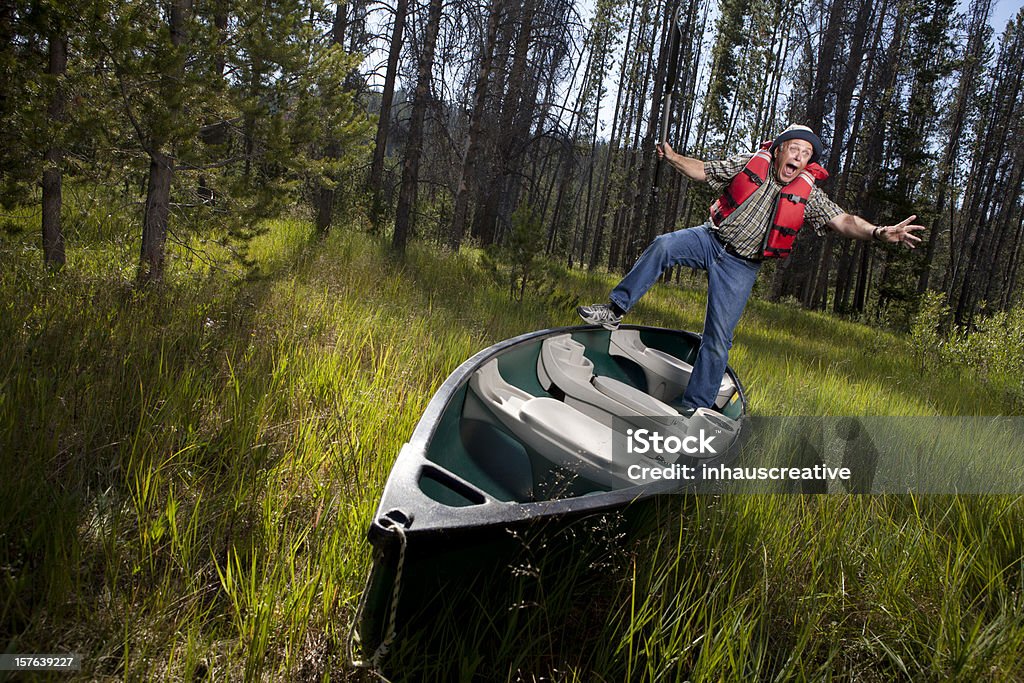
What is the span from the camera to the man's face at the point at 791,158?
3.64 m

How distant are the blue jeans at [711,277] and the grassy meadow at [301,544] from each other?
1276 millimetres

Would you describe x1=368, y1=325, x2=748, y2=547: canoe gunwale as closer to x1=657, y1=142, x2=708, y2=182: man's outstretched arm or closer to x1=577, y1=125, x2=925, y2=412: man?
x1=577, y1=125, x2=925, y2=412: man

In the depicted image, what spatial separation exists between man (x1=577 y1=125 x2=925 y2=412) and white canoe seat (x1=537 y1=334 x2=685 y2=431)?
0.36m

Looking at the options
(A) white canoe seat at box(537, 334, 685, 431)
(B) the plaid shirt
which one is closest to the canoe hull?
(A) white canoe seat at box(537, 334, 685, 431)

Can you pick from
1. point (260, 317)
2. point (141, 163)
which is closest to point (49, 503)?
point (260, 317)

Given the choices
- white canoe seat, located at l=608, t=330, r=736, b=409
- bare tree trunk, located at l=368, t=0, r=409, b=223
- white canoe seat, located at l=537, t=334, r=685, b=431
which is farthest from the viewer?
bare tree trunk, located at l=368, t=0, r=409, b=223

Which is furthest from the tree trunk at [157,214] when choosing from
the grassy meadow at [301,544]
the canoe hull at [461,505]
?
the canoe hull at [461,505]

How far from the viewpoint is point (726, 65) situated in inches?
912

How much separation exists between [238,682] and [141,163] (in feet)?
12.8

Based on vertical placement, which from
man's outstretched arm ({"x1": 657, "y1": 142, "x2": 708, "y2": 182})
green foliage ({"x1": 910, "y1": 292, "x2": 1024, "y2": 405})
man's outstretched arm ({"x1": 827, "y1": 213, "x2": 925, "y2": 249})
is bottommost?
green foliage ({"x1": 910, "y1": 292, "x2": 1024, "y2": 405})

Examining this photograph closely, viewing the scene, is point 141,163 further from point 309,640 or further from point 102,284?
point 309,640

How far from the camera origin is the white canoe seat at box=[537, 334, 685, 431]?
330 cm

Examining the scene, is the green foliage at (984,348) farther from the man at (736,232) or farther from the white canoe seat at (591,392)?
the white canoe seat at (591,392)

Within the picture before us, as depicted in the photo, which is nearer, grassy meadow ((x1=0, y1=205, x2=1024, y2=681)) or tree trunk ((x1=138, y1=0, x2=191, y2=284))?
grassy meadow ((x1=0, y1=205, x2=1024, y2=681))
